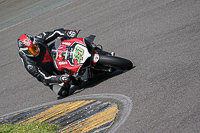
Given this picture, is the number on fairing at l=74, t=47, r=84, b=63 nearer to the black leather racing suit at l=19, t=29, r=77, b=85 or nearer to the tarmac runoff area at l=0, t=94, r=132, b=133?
the black leather racing suit at l=19, t=29, r=77, b=85

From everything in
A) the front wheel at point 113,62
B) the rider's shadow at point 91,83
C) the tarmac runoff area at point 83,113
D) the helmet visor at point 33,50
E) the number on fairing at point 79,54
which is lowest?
the tarmac runoff area at point 83,113

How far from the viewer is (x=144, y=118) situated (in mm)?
4977

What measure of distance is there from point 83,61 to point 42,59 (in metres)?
0.93

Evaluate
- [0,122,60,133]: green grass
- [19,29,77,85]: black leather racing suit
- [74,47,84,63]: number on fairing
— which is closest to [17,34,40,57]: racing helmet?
[19,29,77,85]: black leather racing suit

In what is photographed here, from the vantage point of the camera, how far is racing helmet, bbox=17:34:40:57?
21.5 feet

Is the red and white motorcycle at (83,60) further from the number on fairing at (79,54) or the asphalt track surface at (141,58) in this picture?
the asphalt track surface at (141,58)

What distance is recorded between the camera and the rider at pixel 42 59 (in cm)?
663

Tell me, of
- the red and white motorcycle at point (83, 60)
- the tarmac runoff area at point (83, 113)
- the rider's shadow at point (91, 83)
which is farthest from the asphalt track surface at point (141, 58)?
the red and white motorcycle at point (83, 60)

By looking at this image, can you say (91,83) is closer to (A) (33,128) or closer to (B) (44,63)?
(B) (44,63)

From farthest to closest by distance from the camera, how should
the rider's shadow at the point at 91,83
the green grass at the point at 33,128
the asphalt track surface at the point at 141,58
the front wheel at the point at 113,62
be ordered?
the rider's shadow at the point at 91,83 → the front wheel at the point at 113,62 → the green grass at the point at 33,128 → the asphalt track surface at the point at 141,58

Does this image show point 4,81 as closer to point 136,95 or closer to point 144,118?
point 136,95

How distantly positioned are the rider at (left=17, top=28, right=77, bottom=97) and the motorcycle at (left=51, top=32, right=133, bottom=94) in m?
0.18

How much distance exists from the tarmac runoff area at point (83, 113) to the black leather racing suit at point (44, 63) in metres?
0.58

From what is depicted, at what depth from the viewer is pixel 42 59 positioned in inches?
274
